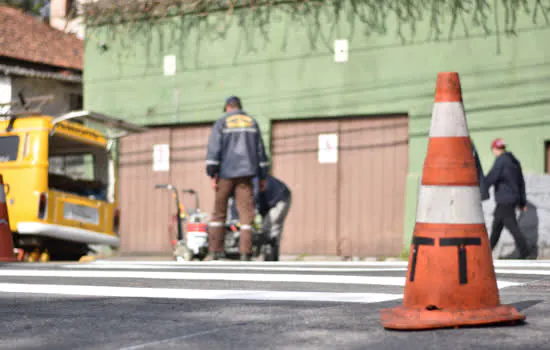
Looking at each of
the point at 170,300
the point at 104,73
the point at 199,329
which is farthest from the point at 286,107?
the point at 199,329

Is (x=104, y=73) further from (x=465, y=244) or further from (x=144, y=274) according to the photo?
(x=465, y=244)

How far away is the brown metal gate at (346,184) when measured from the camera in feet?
51.3

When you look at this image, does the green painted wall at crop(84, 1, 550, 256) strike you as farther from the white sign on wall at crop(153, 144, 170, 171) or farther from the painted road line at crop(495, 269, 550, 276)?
the painted road line at crop(495, 269, 550, 276)

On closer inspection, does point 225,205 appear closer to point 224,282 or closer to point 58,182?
point 58,182

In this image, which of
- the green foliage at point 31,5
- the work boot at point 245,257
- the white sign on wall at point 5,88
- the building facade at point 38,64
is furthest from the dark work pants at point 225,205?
the green foliage at point 31,5

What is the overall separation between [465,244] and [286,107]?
1210 centimetres

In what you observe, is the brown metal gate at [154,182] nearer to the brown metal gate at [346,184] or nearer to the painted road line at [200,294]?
the brown metal gate at [346,184]

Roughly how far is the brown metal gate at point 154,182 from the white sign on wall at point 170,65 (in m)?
1.08

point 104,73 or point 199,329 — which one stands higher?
point 104,73

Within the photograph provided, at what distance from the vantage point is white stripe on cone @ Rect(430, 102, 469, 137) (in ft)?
15.2

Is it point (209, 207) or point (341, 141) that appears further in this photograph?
point (209, 207)

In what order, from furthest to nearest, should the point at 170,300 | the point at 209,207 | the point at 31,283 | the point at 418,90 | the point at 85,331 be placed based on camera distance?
the point at 209,207
the point at 418,90
the point at 31,283
the point at 170,300
the point at 85,331

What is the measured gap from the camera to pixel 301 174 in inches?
650

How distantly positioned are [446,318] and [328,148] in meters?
12.2
